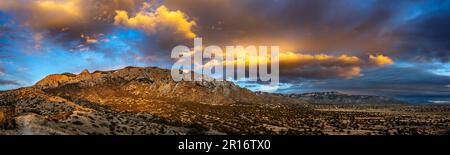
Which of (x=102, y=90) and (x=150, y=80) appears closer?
(x=102, y=90)

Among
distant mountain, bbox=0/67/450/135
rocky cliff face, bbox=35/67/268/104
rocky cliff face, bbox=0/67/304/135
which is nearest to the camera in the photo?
rocky cliff face, bbox=0/67/304/135

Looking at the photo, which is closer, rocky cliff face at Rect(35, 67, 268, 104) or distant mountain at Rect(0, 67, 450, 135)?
distant mountain at Rect(0, 67, 450, 135)

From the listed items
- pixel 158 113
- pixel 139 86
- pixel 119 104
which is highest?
pixel 139 86

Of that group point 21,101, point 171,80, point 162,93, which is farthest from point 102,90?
point 21,101

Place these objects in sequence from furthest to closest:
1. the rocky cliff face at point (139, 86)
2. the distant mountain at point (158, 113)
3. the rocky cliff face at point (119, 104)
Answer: the rocky cliff face at point (139, 86) < the distant mountain at point (158, 113) < the rocky cliff face at point (119, 104)

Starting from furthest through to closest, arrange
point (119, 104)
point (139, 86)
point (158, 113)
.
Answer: point (139, 86)
point (119, 104)
point (158, 113)

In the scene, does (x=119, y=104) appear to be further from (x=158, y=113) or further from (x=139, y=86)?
(x=139, y=86)

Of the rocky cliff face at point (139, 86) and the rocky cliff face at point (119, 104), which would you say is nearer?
the rocky cliff face at point (119, 104)

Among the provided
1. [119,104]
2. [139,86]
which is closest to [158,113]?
[119,104]

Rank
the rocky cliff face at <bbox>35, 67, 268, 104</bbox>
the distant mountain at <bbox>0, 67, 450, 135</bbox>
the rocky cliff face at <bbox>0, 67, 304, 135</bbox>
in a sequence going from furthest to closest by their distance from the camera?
the rocky cliff face at <bbox>35, 67, 268, 104</bbox> → the distant mountain at <bbox>0, 67, 450, 135</bbox> → the rocky cliff face at <bbox>0, 67, 304, 135</bbox>
